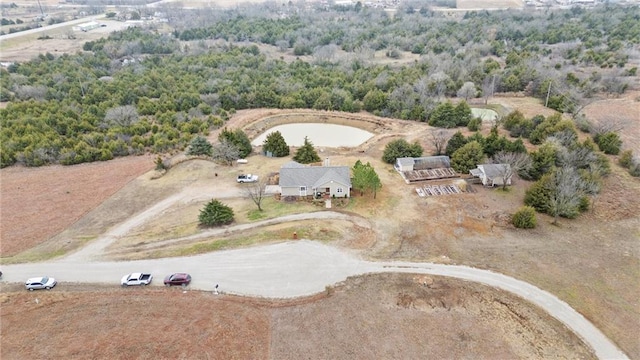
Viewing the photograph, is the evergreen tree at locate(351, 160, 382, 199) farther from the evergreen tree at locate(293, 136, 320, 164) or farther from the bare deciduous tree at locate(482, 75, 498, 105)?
the bare deciduous tree at locate(482, 75, 498, 105)

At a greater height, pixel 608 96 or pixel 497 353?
pixel 608 96

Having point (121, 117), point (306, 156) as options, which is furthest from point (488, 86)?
point (121, 117)

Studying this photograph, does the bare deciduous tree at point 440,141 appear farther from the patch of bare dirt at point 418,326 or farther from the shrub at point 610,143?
the patch of bare dirt at point 418,326

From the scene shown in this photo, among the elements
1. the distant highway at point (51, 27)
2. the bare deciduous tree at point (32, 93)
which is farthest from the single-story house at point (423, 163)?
the distant highway at point (51, 27)

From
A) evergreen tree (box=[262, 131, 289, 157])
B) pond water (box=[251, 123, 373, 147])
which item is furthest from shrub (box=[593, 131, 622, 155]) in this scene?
evergreen tree (box=[262, 131, 289, 157])

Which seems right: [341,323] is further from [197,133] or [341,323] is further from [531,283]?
[197,133]

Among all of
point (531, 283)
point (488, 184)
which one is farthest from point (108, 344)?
point (488, 184)

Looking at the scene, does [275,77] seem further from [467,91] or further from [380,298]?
[380,298]

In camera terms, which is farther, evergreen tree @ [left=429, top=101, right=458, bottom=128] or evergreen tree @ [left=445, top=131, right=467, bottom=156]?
evergreen tree @ [left=429, top=101, right=458, bottom=128]
